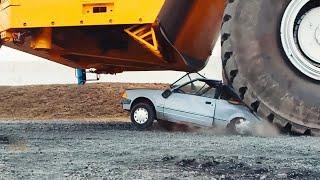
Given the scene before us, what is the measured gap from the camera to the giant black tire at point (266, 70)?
7.55m

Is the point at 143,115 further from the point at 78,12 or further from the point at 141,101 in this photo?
the point at 78,12

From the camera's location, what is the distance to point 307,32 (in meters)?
7.70

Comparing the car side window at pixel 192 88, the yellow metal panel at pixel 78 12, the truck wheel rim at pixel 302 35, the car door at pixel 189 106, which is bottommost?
the car door at pixel 189 106

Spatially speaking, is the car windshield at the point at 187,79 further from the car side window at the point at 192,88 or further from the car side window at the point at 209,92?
the car side window at the point at 209,92

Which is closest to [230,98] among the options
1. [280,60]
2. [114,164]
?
[280,60]

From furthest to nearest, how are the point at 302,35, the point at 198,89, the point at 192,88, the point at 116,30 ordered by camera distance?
the point at 192,88 → the point at 198,89 → the point at 116,30 → the point at 302,35

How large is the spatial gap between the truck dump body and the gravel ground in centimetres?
166

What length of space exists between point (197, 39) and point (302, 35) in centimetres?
236

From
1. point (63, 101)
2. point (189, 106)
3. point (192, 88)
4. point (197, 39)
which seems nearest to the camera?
point (197, 39)

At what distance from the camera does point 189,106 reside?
11.2 m

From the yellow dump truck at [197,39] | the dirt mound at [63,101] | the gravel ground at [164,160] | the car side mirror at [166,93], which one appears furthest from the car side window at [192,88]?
the dirt mound at [63,101]

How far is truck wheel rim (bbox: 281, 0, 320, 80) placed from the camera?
300 inches

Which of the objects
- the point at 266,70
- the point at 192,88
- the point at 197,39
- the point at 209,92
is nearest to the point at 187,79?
the point at 192,88

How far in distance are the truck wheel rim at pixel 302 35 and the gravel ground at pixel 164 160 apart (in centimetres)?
85
